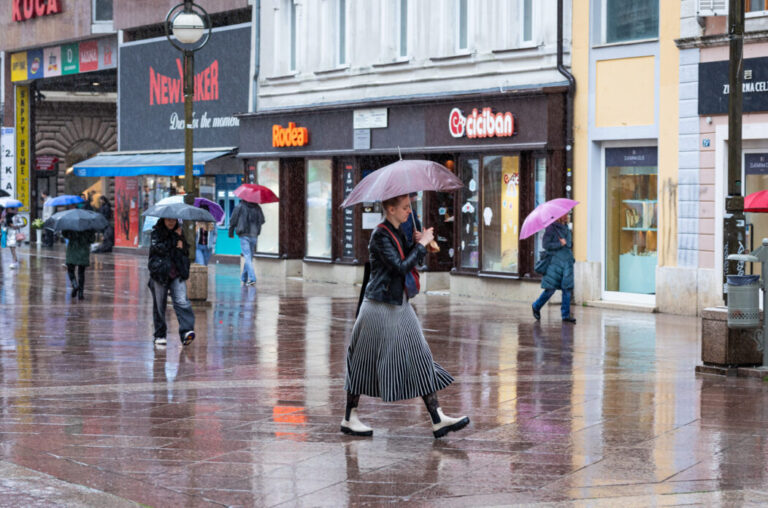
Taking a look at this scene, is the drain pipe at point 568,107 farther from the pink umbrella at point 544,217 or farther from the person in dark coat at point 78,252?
the person in dark coat at point 78,252

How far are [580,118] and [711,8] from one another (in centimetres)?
313

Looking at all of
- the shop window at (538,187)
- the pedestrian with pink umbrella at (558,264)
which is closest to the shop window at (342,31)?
the shop window at (538,187)

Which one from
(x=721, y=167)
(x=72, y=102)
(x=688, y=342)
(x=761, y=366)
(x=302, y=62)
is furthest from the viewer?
(x=72, y=102)

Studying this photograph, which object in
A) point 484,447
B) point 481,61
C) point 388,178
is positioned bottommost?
point 484,447

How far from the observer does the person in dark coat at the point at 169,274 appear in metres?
15.3

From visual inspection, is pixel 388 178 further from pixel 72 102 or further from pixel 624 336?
pixel 72 102

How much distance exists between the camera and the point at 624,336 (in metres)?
17.1

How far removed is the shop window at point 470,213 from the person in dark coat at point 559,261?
533cm

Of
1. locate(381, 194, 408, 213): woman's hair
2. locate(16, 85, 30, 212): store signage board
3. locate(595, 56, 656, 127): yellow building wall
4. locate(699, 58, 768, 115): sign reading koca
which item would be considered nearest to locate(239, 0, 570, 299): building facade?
locate(595, 56, 656, 127): yellow building wall

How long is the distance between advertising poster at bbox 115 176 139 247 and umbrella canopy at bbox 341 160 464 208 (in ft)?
98.6

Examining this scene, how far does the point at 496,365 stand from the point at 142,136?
991 inches

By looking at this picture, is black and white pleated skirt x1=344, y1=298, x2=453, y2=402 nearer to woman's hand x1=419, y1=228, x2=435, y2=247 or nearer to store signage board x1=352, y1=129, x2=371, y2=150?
woman's hand x1=419, y1=228, x2=435, y2=247

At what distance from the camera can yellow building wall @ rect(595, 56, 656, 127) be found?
2092cm

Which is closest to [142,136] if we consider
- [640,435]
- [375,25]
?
[375,25]
